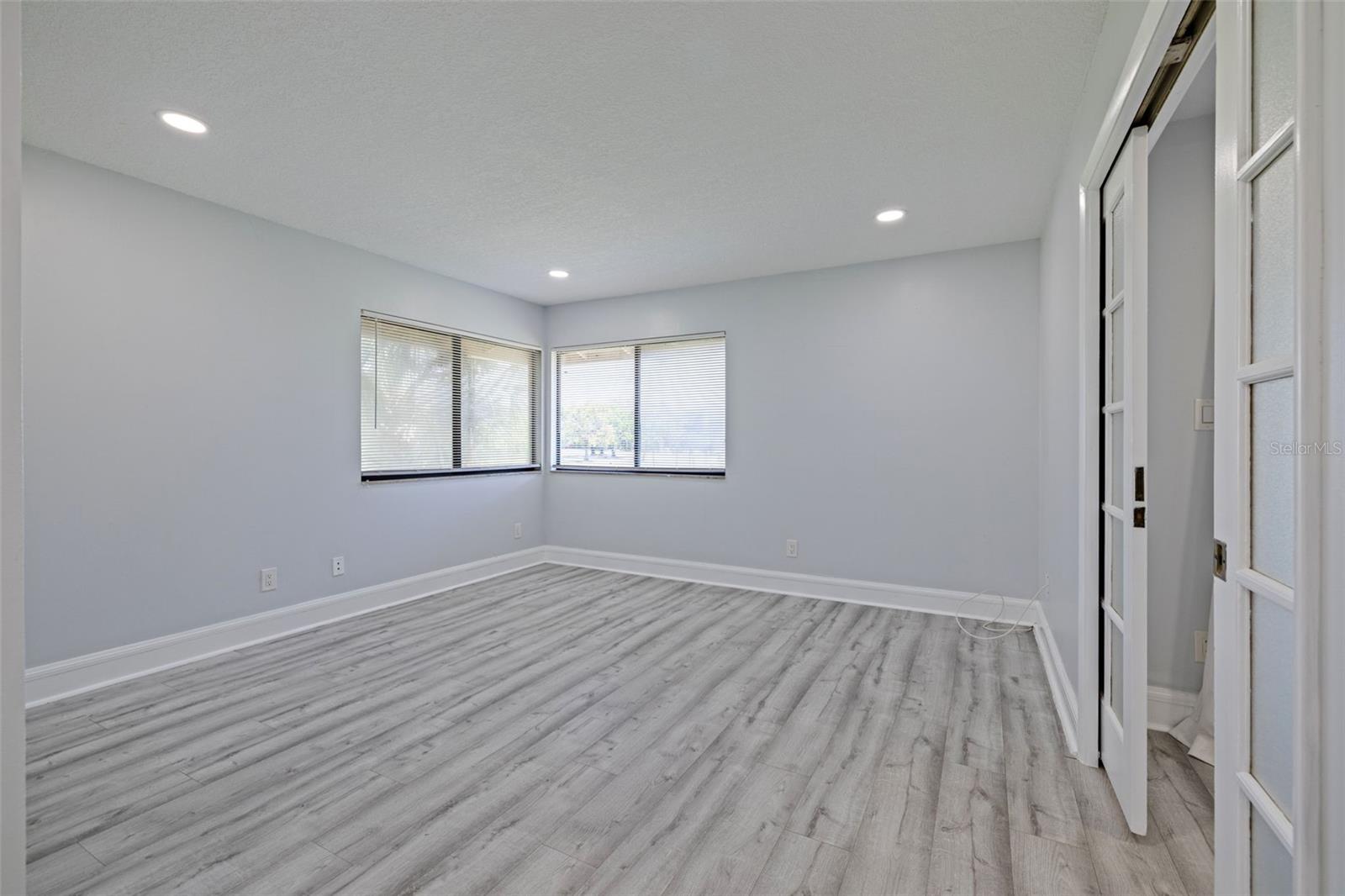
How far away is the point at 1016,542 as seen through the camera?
374 centimetres

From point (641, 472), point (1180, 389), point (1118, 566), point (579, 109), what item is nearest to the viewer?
point (1118, 566)

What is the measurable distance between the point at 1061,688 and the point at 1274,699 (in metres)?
2.03

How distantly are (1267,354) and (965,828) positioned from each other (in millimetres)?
1567

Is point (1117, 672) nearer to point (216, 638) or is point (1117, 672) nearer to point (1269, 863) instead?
point (1269, 863)

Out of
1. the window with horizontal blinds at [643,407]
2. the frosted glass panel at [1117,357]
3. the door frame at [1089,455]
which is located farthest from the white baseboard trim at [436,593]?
the frosted glass panel at [1117,357]

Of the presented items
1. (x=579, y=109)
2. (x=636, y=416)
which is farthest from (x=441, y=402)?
(x=579, y=109)

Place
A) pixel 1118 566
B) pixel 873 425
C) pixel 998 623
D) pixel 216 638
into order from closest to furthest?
pixel 1118 566 → pixel 216 638 → pixel 998 623 → pixel 873 425

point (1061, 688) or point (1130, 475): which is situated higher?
point (1130, 475)

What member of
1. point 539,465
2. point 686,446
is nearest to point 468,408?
point 539,465

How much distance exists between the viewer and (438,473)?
4484mm

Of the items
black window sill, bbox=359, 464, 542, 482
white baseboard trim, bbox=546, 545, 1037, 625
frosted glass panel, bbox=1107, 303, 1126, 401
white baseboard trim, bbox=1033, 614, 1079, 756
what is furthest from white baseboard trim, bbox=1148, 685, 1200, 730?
black window sill, bbox=359, 464, 542, 482

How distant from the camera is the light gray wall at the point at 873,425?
3.77 metres

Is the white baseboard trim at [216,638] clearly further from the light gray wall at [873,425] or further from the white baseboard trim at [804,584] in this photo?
the light gray wall at [873,425]

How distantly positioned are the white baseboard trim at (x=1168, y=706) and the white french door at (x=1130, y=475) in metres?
0.74
